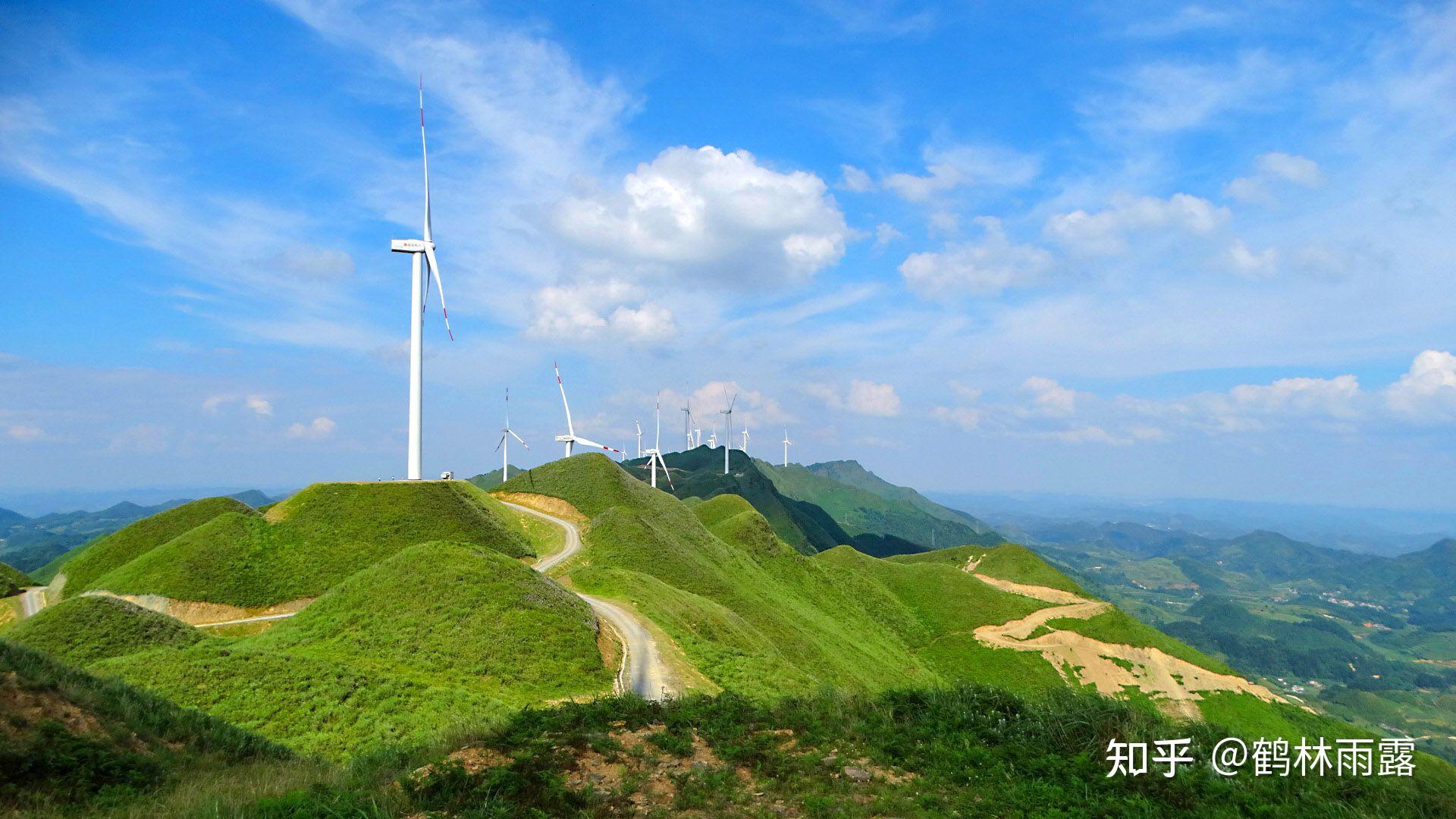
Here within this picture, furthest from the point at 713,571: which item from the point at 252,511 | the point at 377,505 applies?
the point at 252,511

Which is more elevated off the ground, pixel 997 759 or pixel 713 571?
pixel 997 759

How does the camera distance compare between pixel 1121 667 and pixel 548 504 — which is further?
pixel 548 504

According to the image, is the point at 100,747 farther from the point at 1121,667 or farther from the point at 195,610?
the point at 1121,667

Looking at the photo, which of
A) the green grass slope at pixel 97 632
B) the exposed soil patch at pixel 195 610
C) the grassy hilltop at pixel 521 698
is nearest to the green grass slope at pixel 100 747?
the grassy hilltop at pixel 521 698

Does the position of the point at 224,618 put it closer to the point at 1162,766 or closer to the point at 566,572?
the point at 566,572

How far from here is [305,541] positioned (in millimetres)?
60812

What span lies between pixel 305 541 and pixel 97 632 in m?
28.9

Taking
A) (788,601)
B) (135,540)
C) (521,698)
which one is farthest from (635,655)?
(135,540)

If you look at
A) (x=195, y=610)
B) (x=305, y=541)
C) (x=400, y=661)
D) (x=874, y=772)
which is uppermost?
(x=305, y=541)

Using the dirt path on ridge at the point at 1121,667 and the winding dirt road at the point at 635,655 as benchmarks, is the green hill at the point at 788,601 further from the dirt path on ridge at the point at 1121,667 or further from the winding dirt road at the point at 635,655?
the winding dirt road at the point at 635,655

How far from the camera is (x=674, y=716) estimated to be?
18.5 meters

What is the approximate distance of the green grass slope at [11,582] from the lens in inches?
2532

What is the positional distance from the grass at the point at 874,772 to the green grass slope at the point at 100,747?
4.21 meters

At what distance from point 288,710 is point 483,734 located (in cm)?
1387
